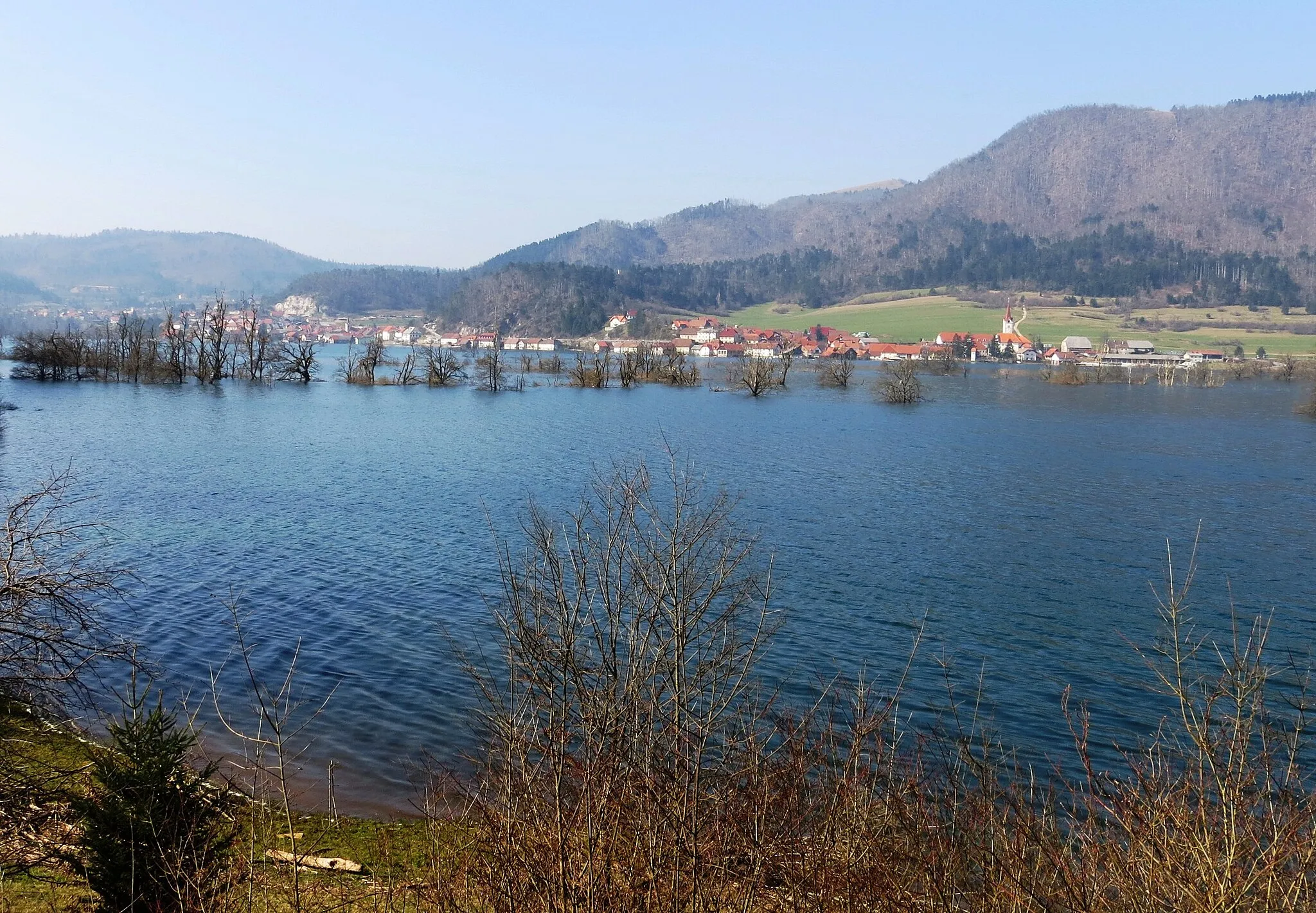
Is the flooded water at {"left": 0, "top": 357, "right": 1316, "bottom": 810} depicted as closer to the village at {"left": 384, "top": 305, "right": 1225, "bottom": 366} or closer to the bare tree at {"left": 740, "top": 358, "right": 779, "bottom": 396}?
the bare tree at {"left": 740, "top": 358, "right": 779, "bottom": 396}

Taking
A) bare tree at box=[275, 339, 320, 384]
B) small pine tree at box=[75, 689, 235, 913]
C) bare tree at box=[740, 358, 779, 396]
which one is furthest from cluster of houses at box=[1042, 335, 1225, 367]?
small pine tree at box=[75, 689, 235, 913]

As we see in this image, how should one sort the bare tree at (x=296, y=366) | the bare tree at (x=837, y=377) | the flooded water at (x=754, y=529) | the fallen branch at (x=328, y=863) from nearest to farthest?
the fallen branch at (x=328, y=863)
the flooded water at (x=754, y=529)
the bare tree at (x=296, y=366)
the bare tree at (x=837, y=377)

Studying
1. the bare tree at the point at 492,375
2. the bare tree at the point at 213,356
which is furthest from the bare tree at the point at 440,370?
the bare tree at the point at 213,356

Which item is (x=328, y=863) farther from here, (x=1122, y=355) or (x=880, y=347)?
(x=880, y=347)

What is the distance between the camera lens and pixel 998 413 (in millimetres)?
78625

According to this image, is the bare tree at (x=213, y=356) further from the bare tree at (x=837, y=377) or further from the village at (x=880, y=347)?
the bare tree at (x=837, y=377)

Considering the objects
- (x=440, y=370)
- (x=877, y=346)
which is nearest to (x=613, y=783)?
(x=440, y=370)

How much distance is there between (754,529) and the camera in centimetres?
3130

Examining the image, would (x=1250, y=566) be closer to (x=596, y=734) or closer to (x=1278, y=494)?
(x=1278, y=494)

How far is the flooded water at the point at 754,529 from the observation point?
19109 mm

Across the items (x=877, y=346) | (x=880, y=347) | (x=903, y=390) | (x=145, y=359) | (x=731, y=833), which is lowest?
(x=731, y=833)

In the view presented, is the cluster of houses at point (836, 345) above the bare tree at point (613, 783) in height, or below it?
above

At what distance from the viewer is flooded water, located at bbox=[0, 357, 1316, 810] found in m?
19.1

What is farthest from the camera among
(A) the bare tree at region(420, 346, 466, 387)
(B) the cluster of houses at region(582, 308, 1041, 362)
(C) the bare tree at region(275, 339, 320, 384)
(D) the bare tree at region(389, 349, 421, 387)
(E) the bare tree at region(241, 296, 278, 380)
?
(B) the cluster of houses at region(582, 308, 1041, 362)
